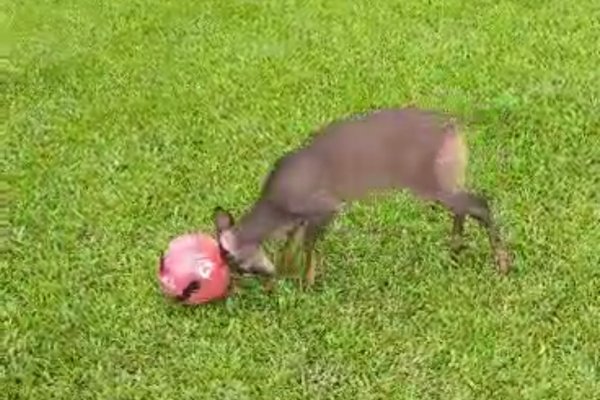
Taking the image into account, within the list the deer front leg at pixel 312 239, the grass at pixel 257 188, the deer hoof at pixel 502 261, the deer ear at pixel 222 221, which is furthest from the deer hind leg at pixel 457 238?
the deer ear at pixel 222 221

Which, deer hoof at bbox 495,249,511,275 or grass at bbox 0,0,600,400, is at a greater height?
deer hoof at bbox 495,249,511,275

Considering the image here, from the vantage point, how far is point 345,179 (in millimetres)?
4004

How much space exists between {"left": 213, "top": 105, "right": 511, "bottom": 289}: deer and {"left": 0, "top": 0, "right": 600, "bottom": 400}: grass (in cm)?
22

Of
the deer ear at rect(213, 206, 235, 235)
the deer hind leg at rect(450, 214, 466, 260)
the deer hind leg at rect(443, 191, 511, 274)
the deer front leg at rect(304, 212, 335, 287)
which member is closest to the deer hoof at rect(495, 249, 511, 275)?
the deer hind leg at rect(443, 191, 511, 274)

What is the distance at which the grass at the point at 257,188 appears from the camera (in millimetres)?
3768

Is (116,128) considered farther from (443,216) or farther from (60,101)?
(443,216)

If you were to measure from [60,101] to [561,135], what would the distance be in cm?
237

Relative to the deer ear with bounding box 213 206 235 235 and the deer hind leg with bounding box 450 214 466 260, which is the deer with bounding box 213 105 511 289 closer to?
the deer ear with bounding box 213 206 235 235

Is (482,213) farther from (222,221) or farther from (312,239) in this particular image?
(222,221)

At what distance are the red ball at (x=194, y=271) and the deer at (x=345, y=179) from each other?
5 cm

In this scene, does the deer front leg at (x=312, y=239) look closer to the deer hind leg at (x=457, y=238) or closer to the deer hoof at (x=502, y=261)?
the deer hind leg at (x=457, y=238)

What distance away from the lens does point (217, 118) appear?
535cm

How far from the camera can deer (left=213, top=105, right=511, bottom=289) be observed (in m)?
3.98

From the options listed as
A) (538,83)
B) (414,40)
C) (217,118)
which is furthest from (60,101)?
(538,83)
